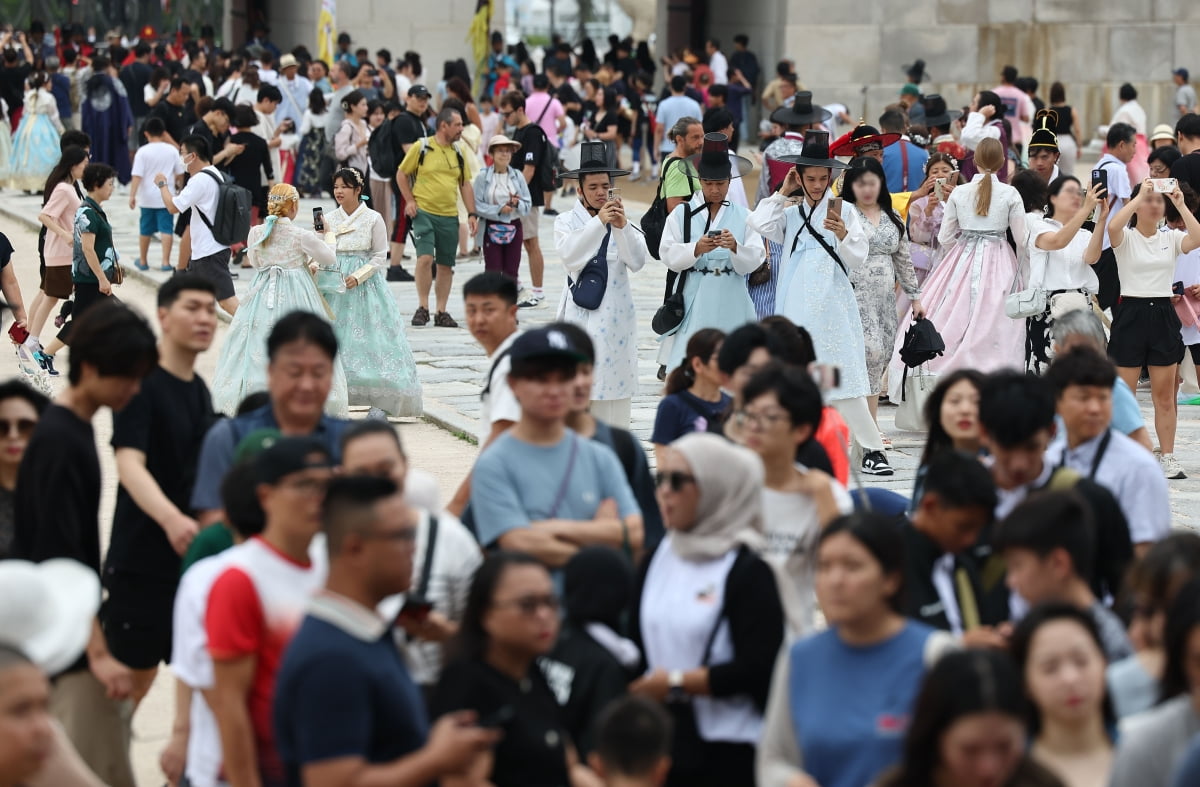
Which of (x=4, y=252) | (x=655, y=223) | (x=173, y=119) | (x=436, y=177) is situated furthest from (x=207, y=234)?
(x=173, y=119)

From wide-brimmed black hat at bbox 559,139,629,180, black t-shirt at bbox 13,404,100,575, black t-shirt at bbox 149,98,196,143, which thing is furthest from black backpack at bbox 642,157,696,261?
black t-shirt at bbox 149,98,196,143

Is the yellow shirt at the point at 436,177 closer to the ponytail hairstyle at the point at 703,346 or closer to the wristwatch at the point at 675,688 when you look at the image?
the ponytail hairstyle at the point at 703,346

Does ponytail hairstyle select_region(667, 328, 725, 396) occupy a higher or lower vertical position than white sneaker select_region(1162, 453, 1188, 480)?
higher

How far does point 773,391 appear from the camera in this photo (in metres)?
5.20

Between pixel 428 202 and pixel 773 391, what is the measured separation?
11069 mm

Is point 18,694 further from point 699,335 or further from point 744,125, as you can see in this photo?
point 744,125

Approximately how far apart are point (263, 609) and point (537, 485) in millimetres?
1094

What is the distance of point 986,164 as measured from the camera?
11039mm

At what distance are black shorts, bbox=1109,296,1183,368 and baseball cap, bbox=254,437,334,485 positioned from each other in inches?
283

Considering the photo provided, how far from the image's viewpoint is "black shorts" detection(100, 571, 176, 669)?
5617 mm

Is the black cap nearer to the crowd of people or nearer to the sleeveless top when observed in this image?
the crowd of people

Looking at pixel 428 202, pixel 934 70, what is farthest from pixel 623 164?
pixel 428 202

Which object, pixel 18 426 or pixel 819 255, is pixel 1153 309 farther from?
pixel 18 426

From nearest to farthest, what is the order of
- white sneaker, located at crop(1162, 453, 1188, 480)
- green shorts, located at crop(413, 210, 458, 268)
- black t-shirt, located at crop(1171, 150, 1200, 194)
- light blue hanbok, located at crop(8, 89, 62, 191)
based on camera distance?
white sneaker, located at crop(1162, 453, 1188, 480)
black t-shirt, located at crop(1171, 150, 1200, 194)
green shorts, located at crop(413, 210, 458, 268)
light blue hanbok, located at crop(8, 89, 62, 191)
